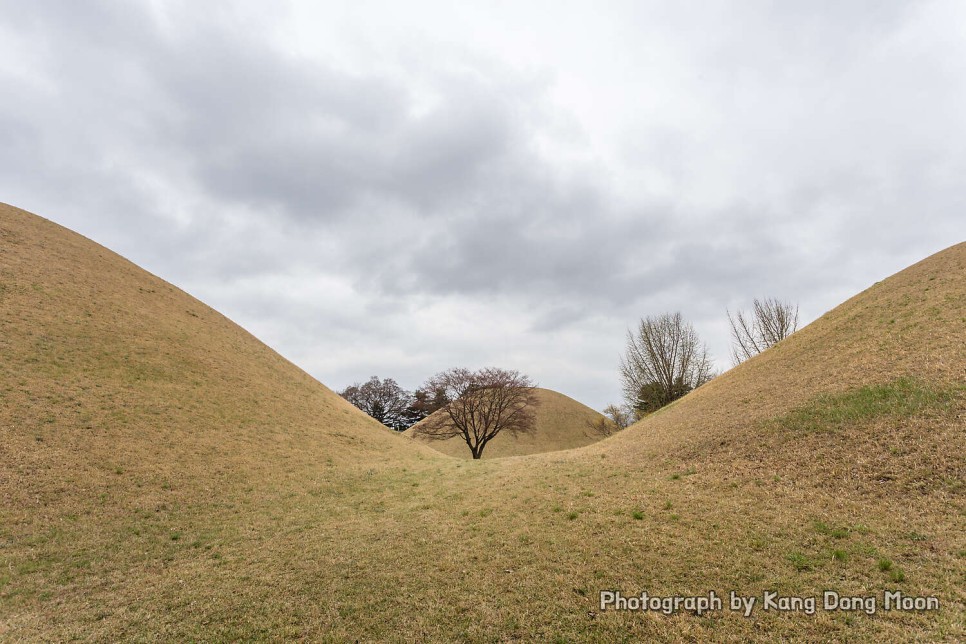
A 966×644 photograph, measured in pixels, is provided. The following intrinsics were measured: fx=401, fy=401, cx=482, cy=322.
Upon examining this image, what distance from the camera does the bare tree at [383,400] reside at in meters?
96.1

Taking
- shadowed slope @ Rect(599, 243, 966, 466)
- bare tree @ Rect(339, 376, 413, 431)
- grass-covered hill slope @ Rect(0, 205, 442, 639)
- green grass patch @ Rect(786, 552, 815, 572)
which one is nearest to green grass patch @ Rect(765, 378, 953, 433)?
shadowed slope @ Rect(599, 243, 966, 466)

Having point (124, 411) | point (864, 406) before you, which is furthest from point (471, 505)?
point (124, 411)

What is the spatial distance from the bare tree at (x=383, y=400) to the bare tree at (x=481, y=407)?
4699 centimetres

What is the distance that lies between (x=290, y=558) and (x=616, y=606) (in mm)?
8280

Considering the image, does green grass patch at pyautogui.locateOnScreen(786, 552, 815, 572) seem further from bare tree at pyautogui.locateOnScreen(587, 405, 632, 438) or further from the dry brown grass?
bare tree at pyautogui.locateOnScreen(587, 405, 632, 438)

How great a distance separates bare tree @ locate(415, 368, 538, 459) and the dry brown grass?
23907 mm

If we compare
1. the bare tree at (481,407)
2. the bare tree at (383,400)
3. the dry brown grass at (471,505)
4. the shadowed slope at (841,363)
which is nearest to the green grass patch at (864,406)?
the dry brown grass at (471,505)

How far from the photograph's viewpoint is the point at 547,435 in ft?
183

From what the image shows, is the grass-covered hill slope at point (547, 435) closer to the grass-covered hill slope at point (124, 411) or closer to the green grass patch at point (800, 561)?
the grass-covered hill slope at point (124, 411)

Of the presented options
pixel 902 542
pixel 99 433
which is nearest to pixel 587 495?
pixel 902 542

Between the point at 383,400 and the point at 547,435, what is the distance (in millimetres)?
53128

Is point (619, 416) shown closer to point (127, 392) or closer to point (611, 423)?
point (611, 423)

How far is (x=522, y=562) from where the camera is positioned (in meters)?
9.14

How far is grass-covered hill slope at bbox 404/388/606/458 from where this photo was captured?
2040 inches
